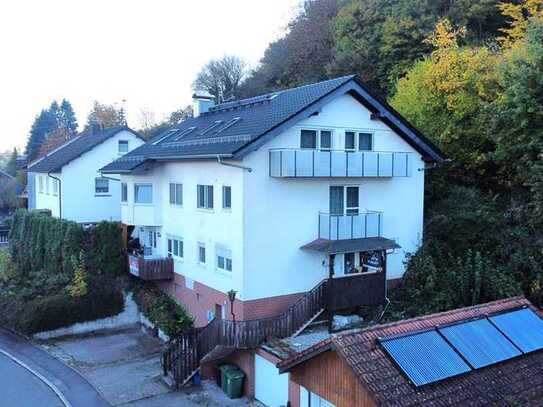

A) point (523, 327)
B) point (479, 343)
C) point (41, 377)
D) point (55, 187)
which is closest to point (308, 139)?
point (523, 327)

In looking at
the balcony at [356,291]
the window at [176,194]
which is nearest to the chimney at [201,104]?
the window at [176,194]

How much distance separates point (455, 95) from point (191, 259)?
15.1 metres

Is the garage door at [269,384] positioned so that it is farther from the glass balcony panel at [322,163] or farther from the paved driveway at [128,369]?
the glass balcony panel at [322,163]

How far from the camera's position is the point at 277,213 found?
1941cm

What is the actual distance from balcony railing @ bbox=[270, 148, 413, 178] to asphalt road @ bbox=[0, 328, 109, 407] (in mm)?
10232

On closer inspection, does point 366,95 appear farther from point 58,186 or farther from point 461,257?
point 58,186

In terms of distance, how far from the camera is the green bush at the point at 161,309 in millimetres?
22766

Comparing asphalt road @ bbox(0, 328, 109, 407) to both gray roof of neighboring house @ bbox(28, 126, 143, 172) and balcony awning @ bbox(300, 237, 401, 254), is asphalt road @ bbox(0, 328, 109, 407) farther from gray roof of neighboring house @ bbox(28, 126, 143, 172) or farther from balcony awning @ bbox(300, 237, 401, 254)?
gray roof of neighboring house @ bbox(28, 126, 143, 172)

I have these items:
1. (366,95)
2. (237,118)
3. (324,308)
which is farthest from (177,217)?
(366,95)

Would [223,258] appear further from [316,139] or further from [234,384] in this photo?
[316,139]

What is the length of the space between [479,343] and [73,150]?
99.1ft

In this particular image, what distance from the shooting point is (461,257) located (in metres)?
21.7

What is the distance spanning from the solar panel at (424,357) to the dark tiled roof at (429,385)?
0.13 meters

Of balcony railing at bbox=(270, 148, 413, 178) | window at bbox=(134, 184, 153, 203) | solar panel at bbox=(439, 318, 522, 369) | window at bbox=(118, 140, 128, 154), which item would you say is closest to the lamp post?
balcony railing at bbox=(270, 148, 413, 178)
